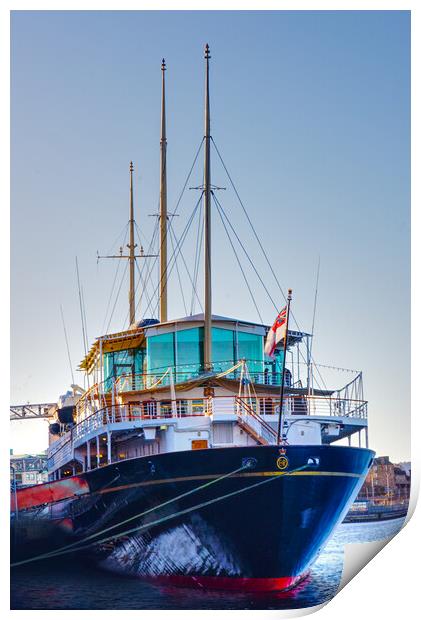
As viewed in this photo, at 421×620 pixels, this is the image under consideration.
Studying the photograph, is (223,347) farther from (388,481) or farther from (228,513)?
(388,481)

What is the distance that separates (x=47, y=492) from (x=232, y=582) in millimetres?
4690

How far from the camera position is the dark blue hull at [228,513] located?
2166 centimetres

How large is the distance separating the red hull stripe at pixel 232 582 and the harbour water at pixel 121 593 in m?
0.10

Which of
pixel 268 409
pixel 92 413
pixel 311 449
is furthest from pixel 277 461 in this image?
pixel 92 413

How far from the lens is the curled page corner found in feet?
68.9

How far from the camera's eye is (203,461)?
2177 cm

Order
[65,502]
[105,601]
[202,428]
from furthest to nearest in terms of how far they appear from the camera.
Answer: [65,502] < [202,428] < [105,601]

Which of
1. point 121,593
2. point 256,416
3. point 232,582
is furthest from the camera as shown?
point 256,416

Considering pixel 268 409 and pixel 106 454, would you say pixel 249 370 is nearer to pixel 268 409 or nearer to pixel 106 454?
pixel 268 409

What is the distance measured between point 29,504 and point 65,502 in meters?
0.92

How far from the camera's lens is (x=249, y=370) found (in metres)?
23.9

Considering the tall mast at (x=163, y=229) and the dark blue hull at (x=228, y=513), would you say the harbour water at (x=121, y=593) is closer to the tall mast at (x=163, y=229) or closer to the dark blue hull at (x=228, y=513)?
the dark blue hull at (x=228, y=513)

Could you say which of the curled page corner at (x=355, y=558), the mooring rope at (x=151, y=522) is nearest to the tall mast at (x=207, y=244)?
the mooring rope at (x=151, y=522)

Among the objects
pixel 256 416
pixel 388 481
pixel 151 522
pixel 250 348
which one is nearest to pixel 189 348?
pixel 250 348
